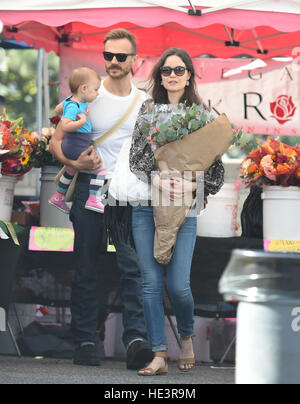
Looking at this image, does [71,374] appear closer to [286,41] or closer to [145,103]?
[145,103]

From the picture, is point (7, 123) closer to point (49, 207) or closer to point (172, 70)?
point (49, 207)

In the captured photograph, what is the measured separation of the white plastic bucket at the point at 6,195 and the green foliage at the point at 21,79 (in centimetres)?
2373

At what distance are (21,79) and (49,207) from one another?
25.8 meters

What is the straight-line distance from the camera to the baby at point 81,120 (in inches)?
214

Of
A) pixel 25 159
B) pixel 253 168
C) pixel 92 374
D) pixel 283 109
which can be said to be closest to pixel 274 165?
pixel 253 168

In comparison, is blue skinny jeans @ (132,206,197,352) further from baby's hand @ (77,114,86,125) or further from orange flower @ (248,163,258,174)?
orange flower @ (248,163,258,174)

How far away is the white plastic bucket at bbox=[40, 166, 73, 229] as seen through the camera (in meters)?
6.25

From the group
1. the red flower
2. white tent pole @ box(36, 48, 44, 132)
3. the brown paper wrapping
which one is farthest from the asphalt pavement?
white tent pole @ box(36, 48, 44, 132)

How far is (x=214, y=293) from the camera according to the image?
6.07 meters

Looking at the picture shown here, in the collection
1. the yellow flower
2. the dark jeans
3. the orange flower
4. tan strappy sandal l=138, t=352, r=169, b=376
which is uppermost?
the yellow flower

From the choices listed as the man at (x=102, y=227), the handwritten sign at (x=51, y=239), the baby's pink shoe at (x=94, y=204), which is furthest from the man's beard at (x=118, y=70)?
the handwritten sign at (x=51, y=239)

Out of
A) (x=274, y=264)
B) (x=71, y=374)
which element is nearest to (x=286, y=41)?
(x=71, y=374)

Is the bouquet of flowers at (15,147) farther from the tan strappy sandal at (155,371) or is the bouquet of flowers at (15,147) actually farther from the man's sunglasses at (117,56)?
the tan strappy sandal at (155,371)

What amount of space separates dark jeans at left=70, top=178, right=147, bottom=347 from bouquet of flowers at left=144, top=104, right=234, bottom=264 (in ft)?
2.37
